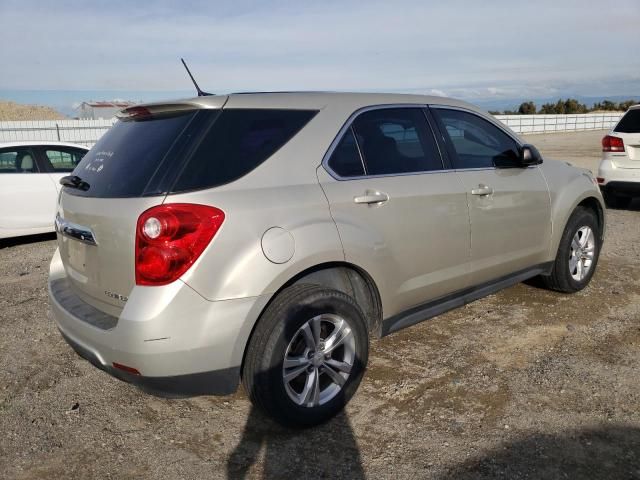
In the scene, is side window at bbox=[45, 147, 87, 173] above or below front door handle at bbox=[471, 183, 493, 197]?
below

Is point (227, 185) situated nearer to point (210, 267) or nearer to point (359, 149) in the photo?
point (210, 267)

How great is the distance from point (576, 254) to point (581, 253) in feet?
0.29

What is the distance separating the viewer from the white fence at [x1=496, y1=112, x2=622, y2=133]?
33.8m

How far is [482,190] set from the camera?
3.91m

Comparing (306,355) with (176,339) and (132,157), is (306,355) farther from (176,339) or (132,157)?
(132,157)

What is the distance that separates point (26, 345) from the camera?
4328mm

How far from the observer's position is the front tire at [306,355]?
9.26 feet

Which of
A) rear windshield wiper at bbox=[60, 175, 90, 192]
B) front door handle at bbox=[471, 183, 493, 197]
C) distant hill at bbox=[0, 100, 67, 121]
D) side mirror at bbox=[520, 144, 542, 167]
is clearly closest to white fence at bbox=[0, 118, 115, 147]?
rear windshield wiper at bbox=[60, 175, 90, 192]

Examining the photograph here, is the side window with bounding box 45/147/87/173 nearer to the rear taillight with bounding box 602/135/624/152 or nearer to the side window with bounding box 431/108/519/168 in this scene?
the side window with bounding box 431/108/519/168

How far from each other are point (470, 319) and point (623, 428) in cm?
176

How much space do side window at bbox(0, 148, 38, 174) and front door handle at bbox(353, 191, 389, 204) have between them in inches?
241

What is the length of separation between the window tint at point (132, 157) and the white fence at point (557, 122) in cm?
3063

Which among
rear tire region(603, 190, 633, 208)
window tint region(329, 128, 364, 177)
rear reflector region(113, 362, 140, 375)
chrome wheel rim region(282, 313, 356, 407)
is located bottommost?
rear tire region(603, 190, 633, 208)

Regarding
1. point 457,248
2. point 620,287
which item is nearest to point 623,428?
point 457,248
